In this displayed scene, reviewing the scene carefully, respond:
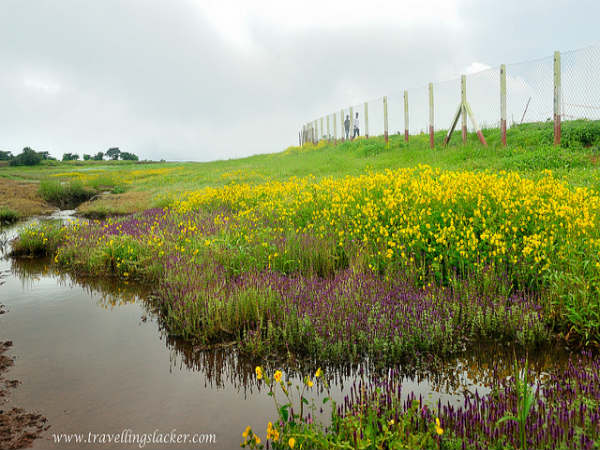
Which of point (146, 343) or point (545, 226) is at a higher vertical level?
point (545, 226)

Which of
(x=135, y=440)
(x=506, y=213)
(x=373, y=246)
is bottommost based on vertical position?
(x=135, y=440)

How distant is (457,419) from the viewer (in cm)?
276

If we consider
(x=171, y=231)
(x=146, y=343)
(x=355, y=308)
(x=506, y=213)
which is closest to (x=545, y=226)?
(x=506, y=213)

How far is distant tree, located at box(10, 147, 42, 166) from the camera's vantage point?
50219 millimetres

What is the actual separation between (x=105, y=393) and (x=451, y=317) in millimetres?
3386

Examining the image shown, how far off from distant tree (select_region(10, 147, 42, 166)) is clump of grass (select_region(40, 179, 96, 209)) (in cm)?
3643

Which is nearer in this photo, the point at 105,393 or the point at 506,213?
the point at 105,393

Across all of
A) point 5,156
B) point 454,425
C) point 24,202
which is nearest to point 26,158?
point 5,156

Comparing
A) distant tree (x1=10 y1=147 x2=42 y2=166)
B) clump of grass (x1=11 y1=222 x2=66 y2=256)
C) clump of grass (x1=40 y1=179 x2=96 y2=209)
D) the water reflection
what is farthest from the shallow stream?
distant tree (x1=10 y1=147 x2=42 y2=166)

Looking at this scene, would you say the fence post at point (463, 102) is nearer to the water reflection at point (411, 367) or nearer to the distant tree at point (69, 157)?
the water reflection at point (411, 367)

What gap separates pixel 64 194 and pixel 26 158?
37.6m

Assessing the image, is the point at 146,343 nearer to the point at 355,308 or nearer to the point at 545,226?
the point at 355,308

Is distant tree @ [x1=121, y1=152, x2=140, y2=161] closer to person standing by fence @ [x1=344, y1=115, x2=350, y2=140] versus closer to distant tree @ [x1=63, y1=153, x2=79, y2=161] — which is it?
distant tree @ [x1=63, y1=153, x2=79, y2=161]

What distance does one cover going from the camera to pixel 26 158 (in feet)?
166
